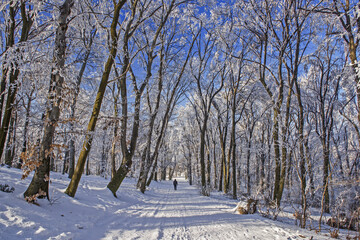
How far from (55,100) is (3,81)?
255 centimetres

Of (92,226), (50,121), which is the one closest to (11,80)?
(50,121)

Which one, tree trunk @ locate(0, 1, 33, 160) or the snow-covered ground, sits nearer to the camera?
the snow-covered ground

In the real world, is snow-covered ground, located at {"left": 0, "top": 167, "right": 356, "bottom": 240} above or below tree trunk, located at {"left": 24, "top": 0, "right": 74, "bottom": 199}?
below

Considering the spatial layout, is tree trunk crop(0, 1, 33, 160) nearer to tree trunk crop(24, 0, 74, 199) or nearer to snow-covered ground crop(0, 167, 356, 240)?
tree trunk crop(24, 0, 74, 199)

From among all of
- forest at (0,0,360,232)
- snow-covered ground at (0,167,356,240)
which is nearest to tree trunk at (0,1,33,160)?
forest at (0,0,360,232)

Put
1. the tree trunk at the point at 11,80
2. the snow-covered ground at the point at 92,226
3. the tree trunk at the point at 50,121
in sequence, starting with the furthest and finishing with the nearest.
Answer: the tree trunk at the point at 11,80, the tree trunk at the point at 50,121, the snow-covered ground at the point at 92,226

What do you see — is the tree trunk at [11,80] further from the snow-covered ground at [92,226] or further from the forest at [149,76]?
the snow-covered ground at [92,226]

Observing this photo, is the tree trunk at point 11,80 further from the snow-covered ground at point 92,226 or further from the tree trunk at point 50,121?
the snow-covered ground at point 92,226

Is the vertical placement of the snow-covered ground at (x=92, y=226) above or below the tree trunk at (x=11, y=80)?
below

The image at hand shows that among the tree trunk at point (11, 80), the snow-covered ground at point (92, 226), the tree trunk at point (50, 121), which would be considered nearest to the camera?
the snow-covered ground at point (92, 226)

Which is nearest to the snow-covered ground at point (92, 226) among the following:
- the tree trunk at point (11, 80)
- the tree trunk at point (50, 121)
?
the tree trunk at point (50, 121)

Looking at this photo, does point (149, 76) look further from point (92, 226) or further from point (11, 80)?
point (92, 226)

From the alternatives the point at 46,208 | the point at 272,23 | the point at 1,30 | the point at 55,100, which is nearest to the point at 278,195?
the point at 272,23

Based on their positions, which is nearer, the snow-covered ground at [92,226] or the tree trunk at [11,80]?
the snow-covered ground at [92,226]
